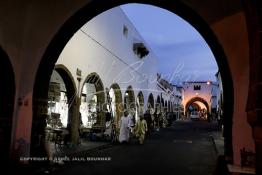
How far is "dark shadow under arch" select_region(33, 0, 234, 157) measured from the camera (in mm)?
6383

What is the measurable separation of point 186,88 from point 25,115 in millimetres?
56029

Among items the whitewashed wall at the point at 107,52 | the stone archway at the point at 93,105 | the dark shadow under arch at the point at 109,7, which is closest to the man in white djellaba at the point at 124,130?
the stone archway at the point at 93,105

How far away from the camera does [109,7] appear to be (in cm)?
753

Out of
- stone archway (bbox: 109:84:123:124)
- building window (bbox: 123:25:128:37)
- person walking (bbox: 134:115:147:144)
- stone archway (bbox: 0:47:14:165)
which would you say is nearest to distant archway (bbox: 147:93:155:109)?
building window (bbox: 123:25:128:37)

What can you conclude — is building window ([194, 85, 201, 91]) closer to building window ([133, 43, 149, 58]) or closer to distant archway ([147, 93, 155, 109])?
distant archway ([147, 93, 155, 109])

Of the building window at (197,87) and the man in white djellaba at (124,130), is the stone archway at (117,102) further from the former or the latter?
the building window at (197,87)

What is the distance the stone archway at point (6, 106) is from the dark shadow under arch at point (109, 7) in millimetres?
516

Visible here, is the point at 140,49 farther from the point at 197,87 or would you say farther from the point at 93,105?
the point at 197,87

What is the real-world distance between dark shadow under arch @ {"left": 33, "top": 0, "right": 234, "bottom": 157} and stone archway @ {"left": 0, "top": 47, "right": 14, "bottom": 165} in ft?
1.69

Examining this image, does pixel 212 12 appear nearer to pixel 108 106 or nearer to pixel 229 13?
pixel 229 13

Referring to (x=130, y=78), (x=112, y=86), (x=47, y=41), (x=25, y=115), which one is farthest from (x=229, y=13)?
(x=130, y=78)

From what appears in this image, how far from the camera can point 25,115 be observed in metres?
7.48

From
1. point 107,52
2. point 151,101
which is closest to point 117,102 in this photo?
point 107,52

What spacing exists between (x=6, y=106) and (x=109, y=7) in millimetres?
3197
